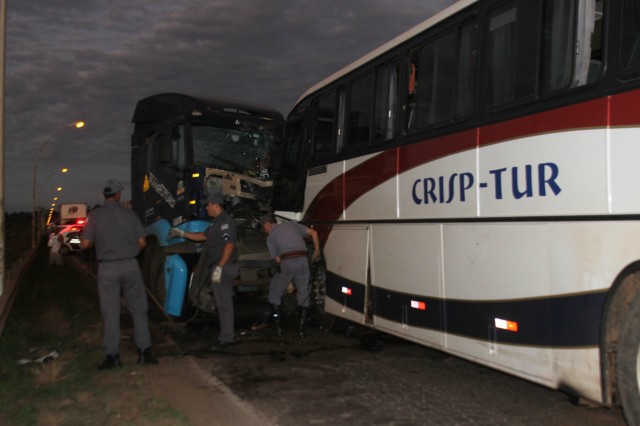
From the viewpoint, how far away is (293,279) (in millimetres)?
8570

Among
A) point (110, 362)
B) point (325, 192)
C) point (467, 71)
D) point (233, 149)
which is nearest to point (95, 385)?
point (110, 362)

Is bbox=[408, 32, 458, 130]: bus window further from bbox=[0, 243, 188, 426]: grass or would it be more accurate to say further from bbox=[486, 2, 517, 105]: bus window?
bbox=[0, 243, 188, 426]: grass

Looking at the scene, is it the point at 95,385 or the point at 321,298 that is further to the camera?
the point at 321,298

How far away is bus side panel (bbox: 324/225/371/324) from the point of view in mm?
7402

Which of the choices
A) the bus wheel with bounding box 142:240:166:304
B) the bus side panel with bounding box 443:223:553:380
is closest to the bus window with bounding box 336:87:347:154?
the bus side panel with bounding box 443:223:553:380

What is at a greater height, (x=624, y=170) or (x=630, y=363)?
(x=624, y=170)

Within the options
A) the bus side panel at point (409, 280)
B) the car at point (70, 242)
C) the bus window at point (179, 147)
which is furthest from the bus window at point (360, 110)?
the car at point (70, 242)

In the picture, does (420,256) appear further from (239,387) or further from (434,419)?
(239,387)

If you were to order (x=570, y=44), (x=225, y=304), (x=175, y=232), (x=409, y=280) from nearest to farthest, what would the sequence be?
(x=570, y=44) → (x=409, y=280) → (x=225, y=304) → (x=175, y=232)

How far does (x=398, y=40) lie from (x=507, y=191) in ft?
8.94

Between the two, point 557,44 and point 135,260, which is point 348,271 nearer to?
point 135,260

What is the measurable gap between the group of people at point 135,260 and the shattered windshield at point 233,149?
7.61 feet

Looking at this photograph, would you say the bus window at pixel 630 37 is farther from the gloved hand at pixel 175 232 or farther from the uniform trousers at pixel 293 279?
the gloved hand at pixel 175 232

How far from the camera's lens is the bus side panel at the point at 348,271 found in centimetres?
740
